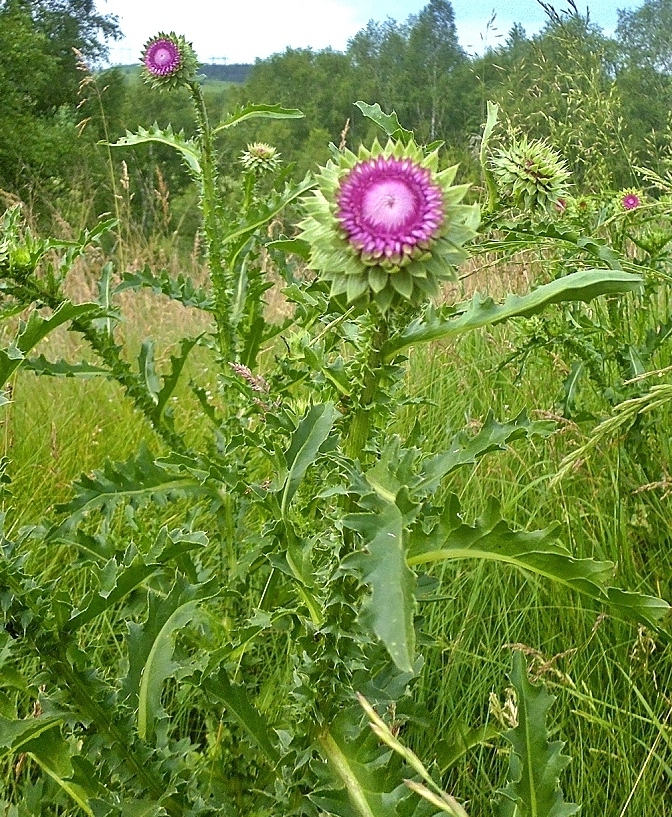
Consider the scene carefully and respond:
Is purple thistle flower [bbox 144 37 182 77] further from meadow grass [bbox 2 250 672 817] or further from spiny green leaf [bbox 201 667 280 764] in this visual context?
spiny green leaf [bbox 201 667 280 764]

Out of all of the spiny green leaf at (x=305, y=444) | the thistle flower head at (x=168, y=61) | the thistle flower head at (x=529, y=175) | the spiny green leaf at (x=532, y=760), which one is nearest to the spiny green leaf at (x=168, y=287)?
the thistle flower head at (x=168, y=61)

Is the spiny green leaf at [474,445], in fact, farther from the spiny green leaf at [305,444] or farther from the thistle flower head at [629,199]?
the thistle flower head at [629,199]

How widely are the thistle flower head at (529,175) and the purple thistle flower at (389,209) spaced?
0.68 meters

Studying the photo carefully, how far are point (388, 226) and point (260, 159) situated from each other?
5.64 ft

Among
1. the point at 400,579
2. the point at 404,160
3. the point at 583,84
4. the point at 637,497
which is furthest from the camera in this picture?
the point at 583,84

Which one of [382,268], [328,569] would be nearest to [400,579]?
[328,569]

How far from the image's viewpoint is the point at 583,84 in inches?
174

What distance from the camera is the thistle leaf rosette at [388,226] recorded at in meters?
1.34

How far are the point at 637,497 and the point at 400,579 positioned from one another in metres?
1.77

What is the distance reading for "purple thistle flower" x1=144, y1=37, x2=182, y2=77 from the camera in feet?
8.14

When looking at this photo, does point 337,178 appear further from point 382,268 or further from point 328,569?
point 328,569

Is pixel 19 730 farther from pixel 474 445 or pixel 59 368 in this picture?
pixel 59 368

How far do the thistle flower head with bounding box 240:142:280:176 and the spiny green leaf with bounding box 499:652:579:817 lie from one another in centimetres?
221

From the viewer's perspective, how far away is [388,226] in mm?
1347
